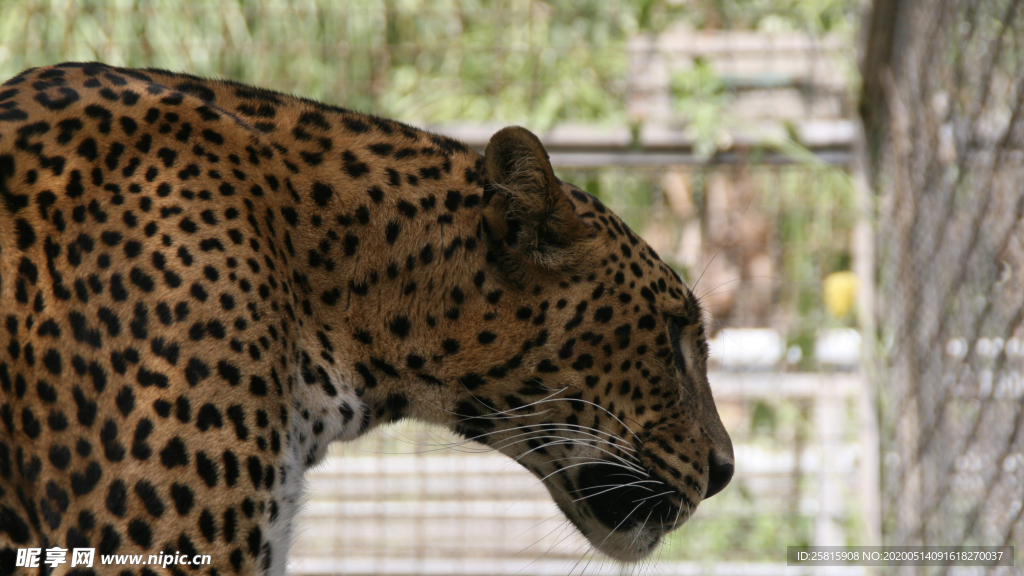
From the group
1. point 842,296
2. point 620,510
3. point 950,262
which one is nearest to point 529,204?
point 620,510

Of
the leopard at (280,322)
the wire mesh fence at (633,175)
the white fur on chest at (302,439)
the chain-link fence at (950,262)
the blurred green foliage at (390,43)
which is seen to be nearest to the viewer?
the leopard at (280,322)

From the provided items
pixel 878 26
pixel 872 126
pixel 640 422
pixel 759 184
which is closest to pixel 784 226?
pixel 759 184

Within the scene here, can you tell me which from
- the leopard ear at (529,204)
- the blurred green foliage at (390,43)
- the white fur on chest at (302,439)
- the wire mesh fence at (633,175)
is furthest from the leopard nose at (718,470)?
the blurred green foliage at (390,43)

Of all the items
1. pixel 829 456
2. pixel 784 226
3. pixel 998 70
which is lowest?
pixel 829 456

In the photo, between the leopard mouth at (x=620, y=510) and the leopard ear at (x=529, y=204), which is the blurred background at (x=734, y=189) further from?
the leopard ear at (x=529, y=204)

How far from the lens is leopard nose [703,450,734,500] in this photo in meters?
2.50

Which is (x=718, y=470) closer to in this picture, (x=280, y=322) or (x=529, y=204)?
(x=529, y=204)

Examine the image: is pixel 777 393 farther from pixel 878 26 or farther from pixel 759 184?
pixel 878 26

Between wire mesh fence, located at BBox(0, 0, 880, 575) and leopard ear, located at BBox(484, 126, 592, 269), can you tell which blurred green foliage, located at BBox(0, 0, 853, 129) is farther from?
leopard ear, located at BBox(484, 126, 592, 269)

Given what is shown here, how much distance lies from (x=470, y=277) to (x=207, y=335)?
2.19ft

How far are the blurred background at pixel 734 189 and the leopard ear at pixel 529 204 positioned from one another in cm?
171

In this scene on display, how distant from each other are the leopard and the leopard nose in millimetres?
13

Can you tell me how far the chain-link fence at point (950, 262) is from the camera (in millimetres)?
2918

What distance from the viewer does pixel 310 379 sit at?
2082 millimetres
